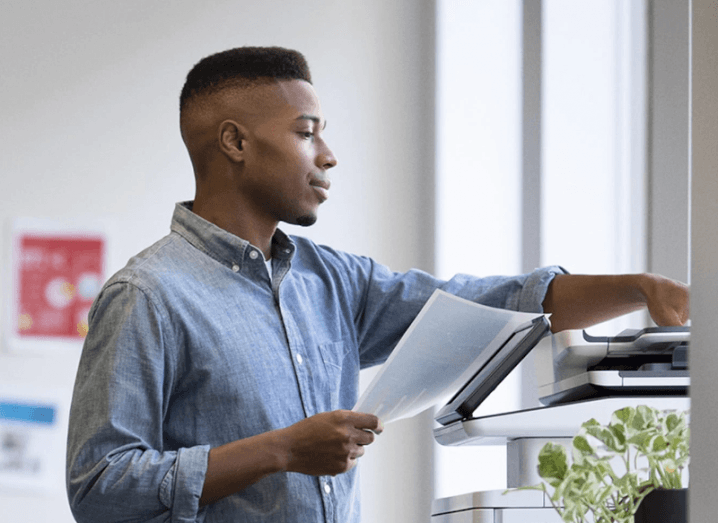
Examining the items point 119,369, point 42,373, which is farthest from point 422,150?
point 119,369

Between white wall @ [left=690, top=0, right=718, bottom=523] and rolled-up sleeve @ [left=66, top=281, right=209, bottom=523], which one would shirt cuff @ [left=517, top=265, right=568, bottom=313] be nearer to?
rolled-up sleeve @ [left=66, top=281, right=209, bottom=523]

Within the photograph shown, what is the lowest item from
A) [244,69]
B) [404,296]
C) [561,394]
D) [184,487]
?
[184,487]

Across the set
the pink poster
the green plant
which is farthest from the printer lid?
the pink poster

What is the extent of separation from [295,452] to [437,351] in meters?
0.21

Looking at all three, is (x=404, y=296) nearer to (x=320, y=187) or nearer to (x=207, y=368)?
(x=320, y=187)

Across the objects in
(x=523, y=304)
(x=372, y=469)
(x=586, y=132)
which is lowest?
(x=372, y=469)

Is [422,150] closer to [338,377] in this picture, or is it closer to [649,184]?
[649,184]

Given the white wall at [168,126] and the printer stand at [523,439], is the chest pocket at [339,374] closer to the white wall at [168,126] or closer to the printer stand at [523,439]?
the printer stand at [523,439]

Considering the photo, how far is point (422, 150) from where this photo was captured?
2.47 m

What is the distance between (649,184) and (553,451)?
1321mm

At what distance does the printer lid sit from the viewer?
1022 millimetres

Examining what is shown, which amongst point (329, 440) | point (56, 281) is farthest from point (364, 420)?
point (56, 281)

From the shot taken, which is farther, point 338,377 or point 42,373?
point 42,373

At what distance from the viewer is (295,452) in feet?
3.35
